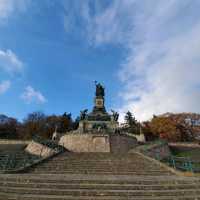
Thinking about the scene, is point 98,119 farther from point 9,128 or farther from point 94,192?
point 9,128

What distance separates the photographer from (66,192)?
6898mm

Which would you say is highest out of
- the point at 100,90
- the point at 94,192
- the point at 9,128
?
the point at 100,90

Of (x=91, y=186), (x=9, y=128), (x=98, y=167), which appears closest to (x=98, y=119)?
(x=98, y=167)

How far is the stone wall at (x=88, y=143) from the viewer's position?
2366 cm

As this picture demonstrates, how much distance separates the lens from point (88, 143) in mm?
23953

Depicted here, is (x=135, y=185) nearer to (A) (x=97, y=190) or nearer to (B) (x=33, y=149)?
(A) (x=97, y=190)

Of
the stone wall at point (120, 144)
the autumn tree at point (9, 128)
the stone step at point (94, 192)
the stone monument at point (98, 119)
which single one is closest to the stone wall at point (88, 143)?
the stone wall at point (120, 144)

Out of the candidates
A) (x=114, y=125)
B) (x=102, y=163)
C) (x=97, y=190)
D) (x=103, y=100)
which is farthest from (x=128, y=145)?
(x=97, y=190)

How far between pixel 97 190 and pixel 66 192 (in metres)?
1.15

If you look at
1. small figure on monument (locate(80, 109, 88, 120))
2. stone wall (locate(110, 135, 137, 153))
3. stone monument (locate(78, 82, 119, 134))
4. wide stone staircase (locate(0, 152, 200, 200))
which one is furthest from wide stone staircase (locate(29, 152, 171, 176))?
small figure on monument (locate(80, 109, 88, 120))

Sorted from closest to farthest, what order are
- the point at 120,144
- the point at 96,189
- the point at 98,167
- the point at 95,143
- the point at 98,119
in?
the point at 96,189, the point at 98,167, the point at 95,143, the point at 120,144, the point at 98,119

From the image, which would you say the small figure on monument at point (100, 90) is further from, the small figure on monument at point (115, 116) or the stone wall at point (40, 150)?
the stone wall at point (40, 150)

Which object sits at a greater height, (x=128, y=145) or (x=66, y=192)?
(x=128, y=145)

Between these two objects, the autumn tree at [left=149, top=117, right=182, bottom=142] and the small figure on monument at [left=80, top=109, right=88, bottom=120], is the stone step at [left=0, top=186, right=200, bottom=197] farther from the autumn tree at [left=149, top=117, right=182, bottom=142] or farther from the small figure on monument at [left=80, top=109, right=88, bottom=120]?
the autumn tree at [left=149, top=117, right=182, bottom=142]
